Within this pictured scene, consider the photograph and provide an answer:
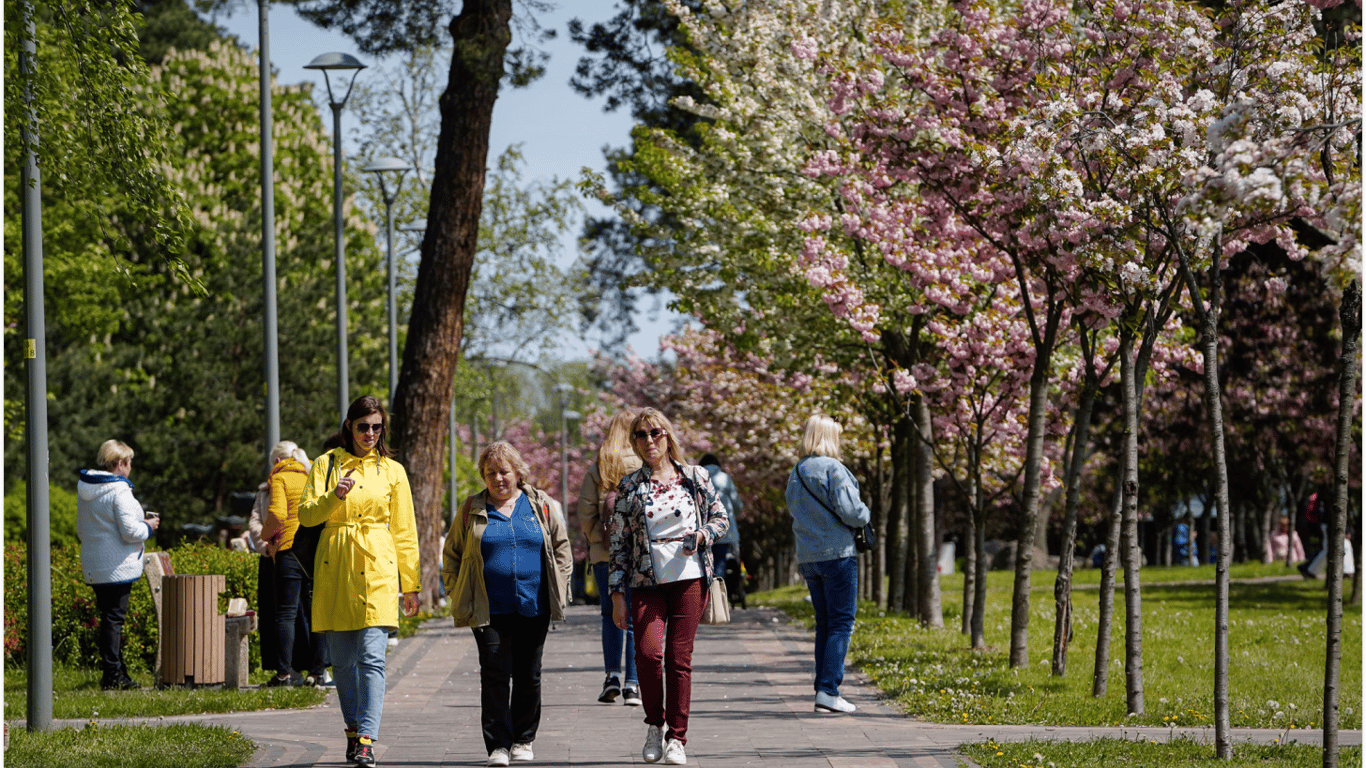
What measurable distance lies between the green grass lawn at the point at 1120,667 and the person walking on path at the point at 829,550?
0.60 meters

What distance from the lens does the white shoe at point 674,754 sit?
23.9 feet

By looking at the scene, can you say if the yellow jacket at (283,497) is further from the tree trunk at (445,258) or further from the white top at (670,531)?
the tree trunk at (445,258)

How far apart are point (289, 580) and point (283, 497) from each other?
2.51 ft

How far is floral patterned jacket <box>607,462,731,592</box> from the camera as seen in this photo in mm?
7449

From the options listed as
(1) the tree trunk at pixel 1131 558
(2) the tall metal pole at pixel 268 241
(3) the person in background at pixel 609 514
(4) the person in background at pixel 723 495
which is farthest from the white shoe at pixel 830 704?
(2) the tall metal pole at pixel 268 241

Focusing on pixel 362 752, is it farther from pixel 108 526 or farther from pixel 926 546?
pixel 926 546

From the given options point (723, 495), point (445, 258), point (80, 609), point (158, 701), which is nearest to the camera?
point (158, 701)

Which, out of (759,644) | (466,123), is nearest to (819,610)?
(759,644)

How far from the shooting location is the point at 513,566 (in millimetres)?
7449

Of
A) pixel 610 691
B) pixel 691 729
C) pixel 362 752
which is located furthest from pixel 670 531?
pixel 610 691

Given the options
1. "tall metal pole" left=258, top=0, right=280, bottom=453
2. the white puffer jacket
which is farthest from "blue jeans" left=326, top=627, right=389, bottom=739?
"tall metal pole" left=258, top=0, right=280, bottom=453

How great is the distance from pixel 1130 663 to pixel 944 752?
1867mm

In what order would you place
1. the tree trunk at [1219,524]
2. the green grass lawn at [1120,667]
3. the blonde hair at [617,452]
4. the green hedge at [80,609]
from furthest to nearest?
the green hedge at [80,609] → the green grass lawn at [1120,667] → the blonde hair at [617,452] → the tree trunk at [1219,524]

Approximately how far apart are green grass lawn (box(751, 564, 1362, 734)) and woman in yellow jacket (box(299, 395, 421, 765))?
3.54 m
